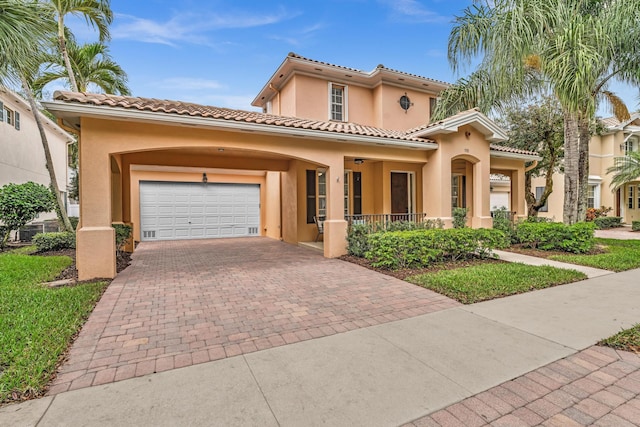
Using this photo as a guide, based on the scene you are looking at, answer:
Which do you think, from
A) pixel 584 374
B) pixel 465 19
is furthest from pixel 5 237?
pixel 465 19

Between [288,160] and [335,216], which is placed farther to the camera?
[288,160]

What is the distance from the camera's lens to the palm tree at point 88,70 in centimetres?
1194

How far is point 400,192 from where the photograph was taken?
13.4m

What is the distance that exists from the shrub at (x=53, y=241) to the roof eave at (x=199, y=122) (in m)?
5.31

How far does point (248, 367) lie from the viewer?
3219mm

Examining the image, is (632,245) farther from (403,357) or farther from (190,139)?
(190,139)

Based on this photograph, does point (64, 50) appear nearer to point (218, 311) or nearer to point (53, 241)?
point (53, 241)

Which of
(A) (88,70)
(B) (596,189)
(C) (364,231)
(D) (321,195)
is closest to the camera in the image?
(C) (364,231)

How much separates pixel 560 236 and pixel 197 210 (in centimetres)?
1445

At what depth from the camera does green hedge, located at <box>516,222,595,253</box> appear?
31.6 ft

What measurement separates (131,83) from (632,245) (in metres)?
20.9

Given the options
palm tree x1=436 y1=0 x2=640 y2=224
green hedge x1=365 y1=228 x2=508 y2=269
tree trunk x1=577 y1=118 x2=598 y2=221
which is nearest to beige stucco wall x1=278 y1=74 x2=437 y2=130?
palm tree x1=436 y1=0 x2=640 y2=224

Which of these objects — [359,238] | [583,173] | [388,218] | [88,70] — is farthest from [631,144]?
[88,70]

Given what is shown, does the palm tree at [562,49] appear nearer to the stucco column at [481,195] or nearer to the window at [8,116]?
the stucco column at [481,195]
